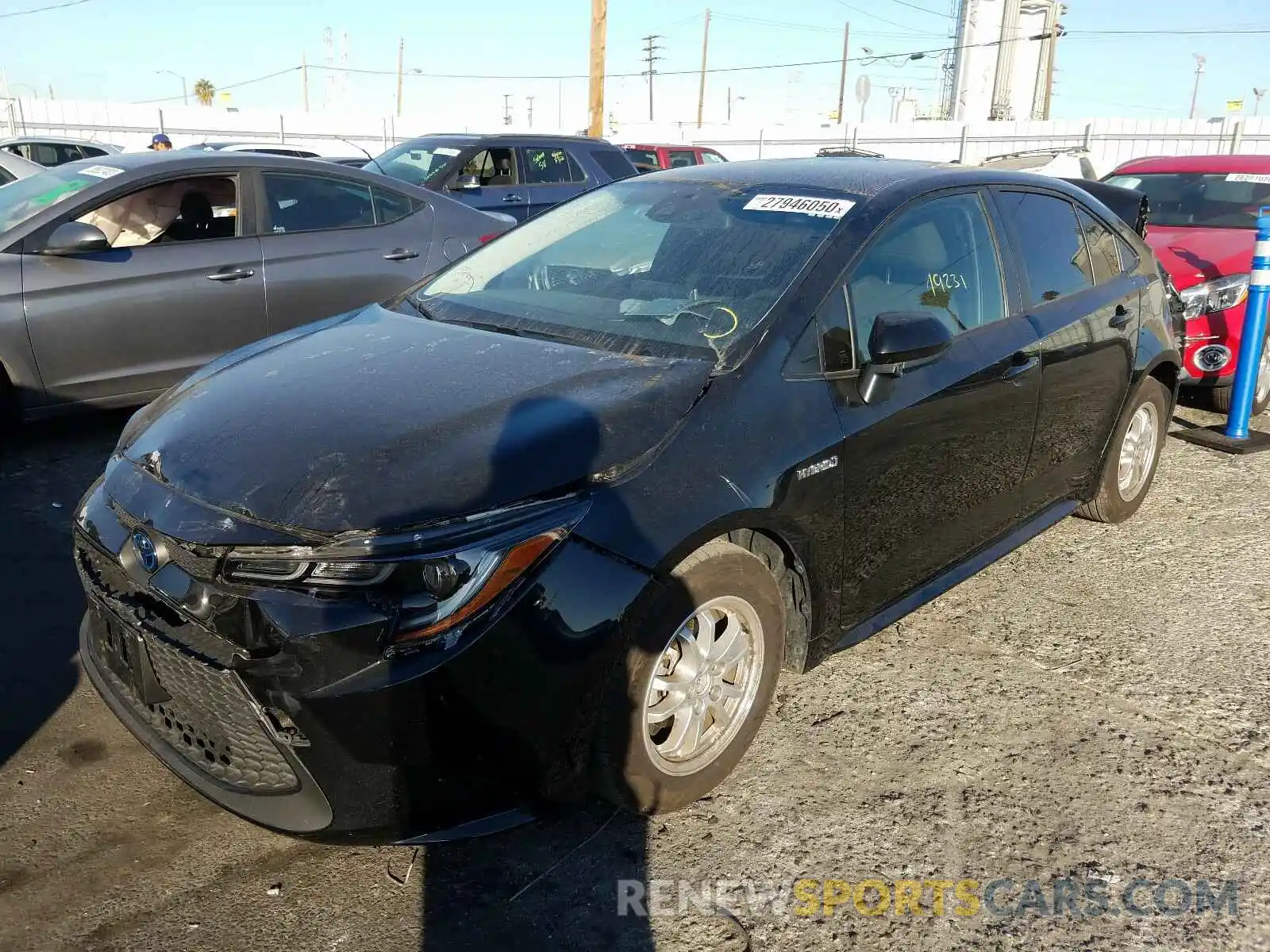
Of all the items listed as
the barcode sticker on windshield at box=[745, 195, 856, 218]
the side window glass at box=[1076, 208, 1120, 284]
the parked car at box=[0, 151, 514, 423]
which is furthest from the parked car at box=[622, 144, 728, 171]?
the barcode sticker on windshield at box=[745, 195, 856, 218]

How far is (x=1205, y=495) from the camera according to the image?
5445 millimetres

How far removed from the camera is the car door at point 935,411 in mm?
3062

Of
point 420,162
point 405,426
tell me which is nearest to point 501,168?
point 420,162

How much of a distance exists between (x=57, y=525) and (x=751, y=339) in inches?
132

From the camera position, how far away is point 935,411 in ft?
10.7

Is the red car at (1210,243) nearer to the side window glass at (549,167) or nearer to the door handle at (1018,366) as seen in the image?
the door handle at (1018,366)

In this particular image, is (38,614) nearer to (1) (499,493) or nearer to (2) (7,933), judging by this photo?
(2) (7,933)

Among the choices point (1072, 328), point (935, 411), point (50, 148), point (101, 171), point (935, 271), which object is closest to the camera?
point (935, 411)

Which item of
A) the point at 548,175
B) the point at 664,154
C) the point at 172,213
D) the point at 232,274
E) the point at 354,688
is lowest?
the point at 354,688

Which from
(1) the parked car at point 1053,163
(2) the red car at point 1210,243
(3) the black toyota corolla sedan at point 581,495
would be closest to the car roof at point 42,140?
(1) the parked car at point 1053,163

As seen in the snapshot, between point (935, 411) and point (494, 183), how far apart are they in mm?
8231

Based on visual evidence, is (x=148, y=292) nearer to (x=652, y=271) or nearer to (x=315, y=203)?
(x=315, y=203)

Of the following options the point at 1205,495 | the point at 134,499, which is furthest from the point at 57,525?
the point at 1205,495

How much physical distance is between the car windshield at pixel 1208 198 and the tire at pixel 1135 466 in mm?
3281
